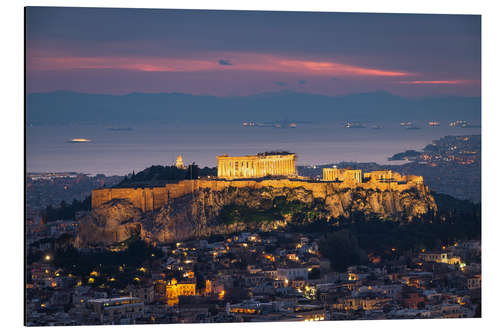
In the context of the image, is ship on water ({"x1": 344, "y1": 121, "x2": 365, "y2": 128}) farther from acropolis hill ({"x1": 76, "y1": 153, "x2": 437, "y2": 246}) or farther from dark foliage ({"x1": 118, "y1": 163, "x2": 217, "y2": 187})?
dark foliage ({"x1": 118, "y1": 163, "x2": 217, "y2": 187})

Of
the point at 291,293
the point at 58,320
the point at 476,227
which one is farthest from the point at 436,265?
the point at 58,320

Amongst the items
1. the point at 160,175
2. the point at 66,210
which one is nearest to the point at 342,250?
the point at 160,175

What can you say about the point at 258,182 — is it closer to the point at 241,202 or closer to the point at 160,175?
the point at 241,202

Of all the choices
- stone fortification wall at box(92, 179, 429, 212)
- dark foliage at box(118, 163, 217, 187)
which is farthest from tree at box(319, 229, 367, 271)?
dark foliage at box(118, 163, 217, 187)

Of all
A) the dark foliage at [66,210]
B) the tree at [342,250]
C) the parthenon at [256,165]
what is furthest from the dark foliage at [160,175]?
the tree at [342,250]

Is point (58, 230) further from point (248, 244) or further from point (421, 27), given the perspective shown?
point (421, 27)

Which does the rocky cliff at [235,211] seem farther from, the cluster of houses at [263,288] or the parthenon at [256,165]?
the cluster of houses at [263,288]

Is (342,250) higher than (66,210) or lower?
lower
